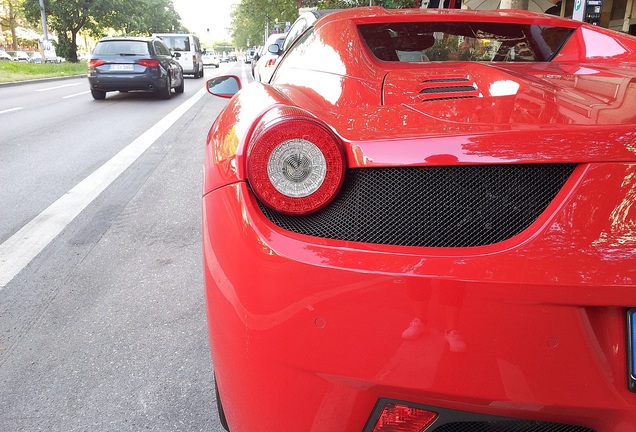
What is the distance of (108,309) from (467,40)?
225 cm

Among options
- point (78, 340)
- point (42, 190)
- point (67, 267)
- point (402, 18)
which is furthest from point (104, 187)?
point (402, 18)

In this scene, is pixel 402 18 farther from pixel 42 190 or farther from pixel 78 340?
pixel 42 190

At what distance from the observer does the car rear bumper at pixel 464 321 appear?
1.08m

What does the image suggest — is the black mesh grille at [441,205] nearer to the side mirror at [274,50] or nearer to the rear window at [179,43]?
the side mirror at [274,50]

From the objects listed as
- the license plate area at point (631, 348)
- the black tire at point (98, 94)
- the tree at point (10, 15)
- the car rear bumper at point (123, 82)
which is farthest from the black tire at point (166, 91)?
the tree at point (10, 15)

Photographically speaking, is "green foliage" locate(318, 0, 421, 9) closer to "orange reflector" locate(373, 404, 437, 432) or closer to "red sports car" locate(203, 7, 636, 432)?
"red sports car" locate(203, 7, 636, 432)

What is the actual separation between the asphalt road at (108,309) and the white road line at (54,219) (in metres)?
0.04

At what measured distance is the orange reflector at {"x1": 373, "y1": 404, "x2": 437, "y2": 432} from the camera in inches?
46.3

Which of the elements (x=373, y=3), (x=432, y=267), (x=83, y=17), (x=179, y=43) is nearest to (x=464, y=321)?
(x=432, y=267)

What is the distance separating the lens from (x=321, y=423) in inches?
46.8

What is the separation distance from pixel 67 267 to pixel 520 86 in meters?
2.86

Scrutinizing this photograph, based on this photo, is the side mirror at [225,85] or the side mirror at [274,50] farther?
the side mirror at [274,50]

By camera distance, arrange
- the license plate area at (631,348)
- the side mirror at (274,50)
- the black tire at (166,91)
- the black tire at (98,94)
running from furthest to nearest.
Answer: the black tire at (166,91) < the black tire at (98,94) < the side mirror at (274,50) < the license plate area at (631,348)

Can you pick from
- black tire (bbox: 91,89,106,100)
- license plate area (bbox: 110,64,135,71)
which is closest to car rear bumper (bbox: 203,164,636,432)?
license plate area (bbox: 110,64,135,71)
